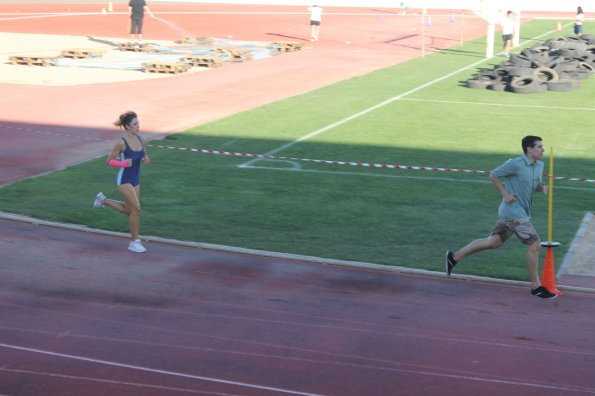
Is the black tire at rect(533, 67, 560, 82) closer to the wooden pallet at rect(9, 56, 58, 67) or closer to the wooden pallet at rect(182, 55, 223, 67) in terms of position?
the wooden pallet at rect(182, 55, 223, 67)

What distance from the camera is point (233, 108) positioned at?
2814cm

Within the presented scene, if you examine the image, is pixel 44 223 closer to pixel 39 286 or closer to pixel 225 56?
pixel 39 286

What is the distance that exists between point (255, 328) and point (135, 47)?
34.6m

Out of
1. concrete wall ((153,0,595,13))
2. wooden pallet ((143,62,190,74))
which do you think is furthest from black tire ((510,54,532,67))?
concrete wall ((153,0,595,13))

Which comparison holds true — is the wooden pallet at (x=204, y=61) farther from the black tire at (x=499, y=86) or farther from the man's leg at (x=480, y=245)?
the man's leg at (x=480, y=245)

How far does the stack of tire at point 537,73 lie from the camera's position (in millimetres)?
32094

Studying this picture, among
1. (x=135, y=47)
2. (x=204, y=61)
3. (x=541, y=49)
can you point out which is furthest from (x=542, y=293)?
(x=135, y=47)

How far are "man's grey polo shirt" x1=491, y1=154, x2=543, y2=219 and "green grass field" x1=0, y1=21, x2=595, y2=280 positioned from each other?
4.05ft

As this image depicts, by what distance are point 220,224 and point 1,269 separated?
3.80 metres

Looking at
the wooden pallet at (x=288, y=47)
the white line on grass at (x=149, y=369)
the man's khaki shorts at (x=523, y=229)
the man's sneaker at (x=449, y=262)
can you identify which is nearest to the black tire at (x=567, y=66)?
the wooden pallet at (x=288, y=47)

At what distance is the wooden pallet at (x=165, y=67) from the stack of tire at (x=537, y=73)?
33.8 ft

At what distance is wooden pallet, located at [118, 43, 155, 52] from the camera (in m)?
43.3

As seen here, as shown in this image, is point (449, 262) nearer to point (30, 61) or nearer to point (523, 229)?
point (523, 229)

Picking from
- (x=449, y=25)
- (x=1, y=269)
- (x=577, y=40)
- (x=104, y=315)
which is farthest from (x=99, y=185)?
(x=449, y=25)
